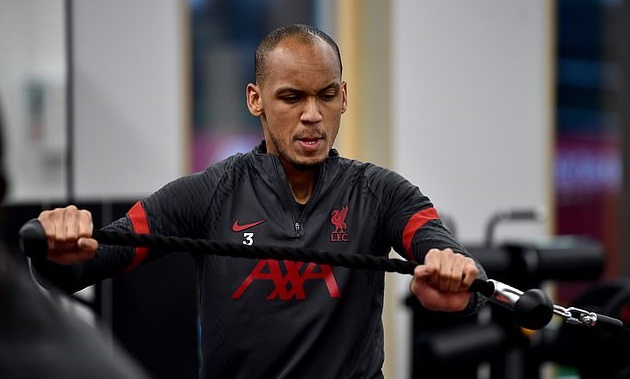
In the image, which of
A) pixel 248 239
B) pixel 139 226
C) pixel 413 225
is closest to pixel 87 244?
pixel 139 226

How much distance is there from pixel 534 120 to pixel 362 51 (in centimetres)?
101

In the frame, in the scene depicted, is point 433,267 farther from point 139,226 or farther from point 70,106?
point 70,106

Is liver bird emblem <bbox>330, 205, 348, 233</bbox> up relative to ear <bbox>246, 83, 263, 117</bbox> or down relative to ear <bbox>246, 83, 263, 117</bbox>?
down

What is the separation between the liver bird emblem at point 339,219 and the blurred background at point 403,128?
1455 millimetres

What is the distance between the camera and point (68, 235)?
1.72 m

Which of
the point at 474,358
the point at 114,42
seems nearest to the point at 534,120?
the point at 474,358

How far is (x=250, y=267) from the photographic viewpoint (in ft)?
6.19

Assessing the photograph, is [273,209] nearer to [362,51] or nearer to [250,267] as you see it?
[250,267]

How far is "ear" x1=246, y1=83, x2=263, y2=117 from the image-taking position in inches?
79.0

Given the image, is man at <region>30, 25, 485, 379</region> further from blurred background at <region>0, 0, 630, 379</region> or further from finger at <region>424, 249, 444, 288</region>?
blurred background at <region>0, 0, 630, 379</region>

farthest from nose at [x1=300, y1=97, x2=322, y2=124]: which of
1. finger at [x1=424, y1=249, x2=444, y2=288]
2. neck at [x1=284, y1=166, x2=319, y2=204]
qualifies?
finger at [x1=424, y1=249, x2=444, y2=288]

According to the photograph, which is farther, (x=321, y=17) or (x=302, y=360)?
(x=321, y=17)

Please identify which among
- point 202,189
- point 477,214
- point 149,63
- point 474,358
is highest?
point 149,63

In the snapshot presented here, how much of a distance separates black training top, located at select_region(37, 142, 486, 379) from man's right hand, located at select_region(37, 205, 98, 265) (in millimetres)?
59
